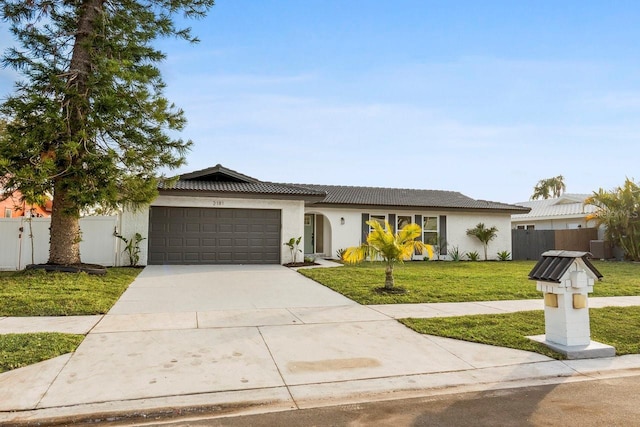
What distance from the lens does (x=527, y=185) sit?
56.8 meters

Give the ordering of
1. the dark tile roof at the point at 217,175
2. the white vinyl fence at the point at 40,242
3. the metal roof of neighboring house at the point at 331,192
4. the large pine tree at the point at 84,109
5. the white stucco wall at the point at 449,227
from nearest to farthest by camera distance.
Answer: the large pine tree at the point at 84,109
the white vinyl fence at the point at 40,242
the metal roof of neighboring house at the point at 331,192
the dark tile roof at the point at 217,175
the white stucco wall at the point at 449,227

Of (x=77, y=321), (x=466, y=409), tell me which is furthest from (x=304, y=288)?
(x=466, y=409)

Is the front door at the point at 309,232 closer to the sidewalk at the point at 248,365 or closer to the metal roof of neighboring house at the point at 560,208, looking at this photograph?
the sidewalk at the point at 248,365

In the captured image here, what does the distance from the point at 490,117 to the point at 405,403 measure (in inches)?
552

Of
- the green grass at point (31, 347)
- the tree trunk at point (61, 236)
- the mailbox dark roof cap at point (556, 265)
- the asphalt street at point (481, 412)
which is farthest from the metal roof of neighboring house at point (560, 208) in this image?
the green grass at point (31, 347)

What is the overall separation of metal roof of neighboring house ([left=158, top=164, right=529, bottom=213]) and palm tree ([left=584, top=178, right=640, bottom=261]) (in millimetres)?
4079

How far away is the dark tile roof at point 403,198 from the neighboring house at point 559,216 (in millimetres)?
3780

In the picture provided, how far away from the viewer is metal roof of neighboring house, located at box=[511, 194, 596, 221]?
25.7 m

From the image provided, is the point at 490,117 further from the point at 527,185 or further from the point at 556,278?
the point at 527,185

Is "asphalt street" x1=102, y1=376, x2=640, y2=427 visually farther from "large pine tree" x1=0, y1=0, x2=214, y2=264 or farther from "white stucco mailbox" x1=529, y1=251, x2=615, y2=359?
"large pine tree" x1=0, y1=0, x2=214, y2=264

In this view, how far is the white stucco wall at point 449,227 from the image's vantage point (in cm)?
1939

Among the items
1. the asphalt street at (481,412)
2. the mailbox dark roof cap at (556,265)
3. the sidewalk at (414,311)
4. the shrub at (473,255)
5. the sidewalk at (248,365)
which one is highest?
the mailbox dark roof cap at (556,265)

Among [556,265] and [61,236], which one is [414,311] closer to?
[556,265]

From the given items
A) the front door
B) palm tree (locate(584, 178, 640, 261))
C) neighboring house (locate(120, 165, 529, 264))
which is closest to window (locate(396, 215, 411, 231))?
neighboring house (locate(120, 165, 529, 264))
